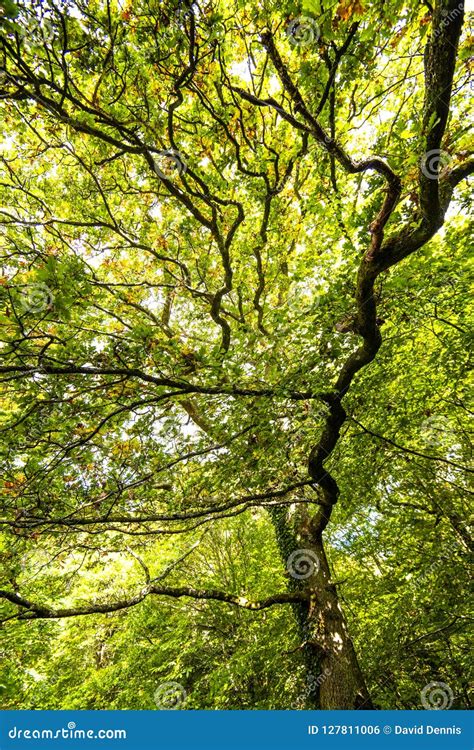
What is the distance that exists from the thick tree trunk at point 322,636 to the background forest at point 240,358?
34 mm

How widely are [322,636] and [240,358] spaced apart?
13.1 feet

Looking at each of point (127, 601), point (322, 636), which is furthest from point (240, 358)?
point (322, 636)

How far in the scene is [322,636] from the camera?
4.91 metres

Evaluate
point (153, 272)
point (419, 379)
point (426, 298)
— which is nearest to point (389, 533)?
point (419, 379)

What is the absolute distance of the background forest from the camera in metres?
3.09

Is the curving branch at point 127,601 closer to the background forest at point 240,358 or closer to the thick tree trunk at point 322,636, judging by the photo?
the background forest at point 240,358

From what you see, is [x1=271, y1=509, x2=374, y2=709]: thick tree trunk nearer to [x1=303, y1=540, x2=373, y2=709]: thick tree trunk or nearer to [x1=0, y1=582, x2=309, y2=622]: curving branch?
[x1=303, y1=540, x2=373, y2=709]: thick tree trunk

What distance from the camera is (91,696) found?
277 inches

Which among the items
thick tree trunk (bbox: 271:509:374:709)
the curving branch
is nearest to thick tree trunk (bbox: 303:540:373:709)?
thick tree trunk (bbox: 271:509:374:709)

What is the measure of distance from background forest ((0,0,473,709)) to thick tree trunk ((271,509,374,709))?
0.11ft

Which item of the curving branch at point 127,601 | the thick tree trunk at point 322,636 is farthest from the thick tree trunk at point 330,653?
the curving branch at point 127,601

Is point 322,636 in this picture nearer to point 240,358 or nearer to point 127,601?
point 127,601

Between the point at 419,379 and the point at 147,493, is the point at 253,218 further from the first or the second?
the point at 147,493

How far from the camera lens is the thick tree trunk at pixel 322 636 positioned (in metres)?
4.46
